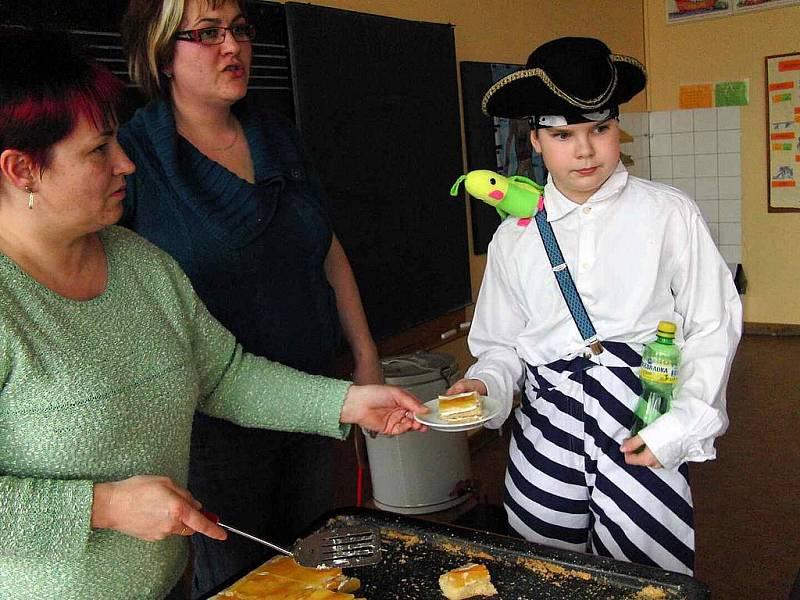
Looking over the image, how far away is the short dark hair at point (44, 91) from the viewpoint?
3.87 feet

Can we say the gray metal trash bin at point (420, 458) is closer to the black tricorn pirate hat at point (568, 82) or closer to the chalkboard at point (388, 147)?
the chalkboard at point (388, 147)

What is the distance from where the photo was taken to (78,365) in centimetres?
123

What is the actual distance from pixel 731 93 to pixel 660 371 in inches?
189

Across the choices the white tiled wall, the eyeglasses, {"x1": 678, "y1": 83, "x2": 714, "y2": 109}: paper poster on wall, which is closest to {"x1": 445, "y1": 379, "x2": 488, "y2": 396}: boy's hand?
the eyeglasses

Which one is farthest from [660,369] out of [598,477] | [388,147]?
[388,147]

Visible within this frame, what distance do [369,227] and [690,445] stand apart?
1.79 metres

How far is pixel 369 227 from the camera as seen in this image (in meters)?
3.20

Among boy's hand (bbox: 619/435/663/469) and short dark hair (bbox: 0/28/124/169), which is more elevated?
short dark hair (bbox: 0/28/124/169)

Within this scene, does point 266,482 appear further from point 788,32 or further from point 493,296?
point 788,32

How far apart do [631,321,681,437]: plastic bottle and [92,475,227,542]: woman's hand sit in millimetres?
872

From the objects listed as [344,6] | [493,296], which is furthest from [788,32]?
[493,296]

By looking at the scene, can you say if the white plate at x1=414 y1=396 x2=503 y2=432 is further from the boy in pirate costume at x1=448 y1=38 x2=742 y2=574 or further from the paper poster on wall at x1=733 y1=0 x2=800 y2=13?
the paper poster on wall at x1=733 y1=0 x2=800 y2=13

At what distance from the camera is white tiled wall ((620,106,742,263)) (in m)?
5.86

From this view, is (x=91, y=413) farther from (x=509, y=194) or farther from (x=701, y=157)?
(x=701, y=157)
